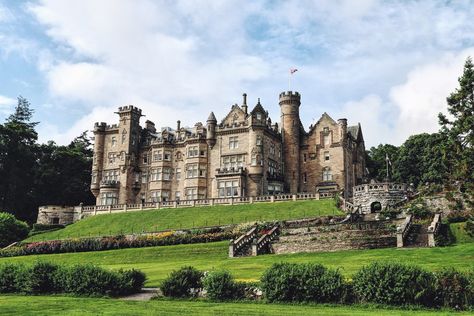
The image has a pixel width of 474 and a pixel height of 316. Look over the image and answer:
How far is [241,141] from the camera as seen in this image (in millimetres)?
73062

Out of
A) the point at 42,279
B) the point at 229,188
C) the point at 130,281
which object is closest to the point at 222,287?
the point at 130,281

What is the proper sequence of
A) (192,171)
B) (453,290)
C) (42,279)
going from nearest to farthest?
(453,290), (42,279), (192,171)

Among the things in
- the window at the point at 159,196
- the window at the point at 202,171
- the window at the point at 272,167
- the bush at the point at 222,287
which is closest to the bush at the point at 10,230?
the window at the point at 159,196

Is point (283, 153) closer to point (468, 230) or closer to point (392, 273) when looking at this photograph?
point (468, 230)

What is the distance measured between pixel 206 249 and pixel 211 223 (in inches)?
477

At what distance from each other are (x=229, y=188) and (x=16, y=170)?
3487 centimetres

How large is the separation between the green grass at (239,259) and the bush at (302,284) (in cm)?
414

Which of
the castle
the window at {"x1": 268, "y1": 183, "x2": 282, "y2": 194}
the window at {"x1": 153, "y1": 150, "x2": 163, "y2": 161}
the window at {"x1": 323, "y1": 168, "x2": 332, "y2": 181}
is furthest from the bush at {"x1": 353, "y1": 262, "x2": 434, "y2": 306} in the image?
the window at {"x1": 153, "y1": 150, "x2": 163, "y2": 161}

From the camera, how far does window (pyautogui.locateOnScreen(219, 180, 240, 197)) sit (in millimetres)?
69500

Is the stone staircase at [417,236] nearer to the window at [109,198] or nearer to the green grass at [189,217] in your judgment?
the green grass at [189,217]

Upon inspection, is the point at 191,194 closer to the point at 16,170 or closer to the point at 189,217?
the point at 189,217

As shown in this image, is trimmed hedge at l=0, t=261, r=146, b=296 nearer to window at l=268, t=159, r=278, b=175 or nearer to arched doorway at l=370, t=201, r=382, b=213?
arched doorway at l=370, t=201, r=382, b=213

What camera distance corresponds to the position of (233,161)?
73.1 m

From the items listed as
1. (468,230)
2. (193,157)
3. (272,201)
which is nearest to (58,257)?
(272,201)
